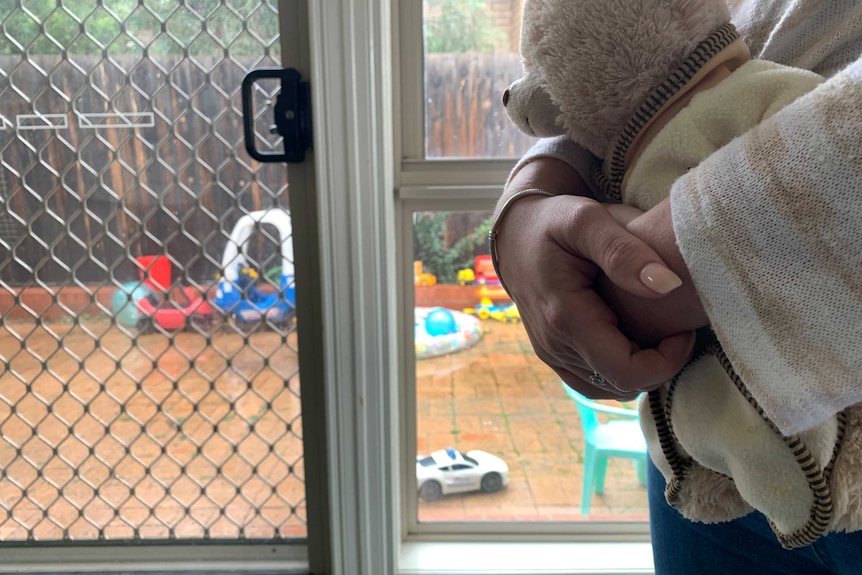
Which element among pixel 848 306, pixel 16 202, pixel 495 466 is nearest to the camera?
pixel 848 306

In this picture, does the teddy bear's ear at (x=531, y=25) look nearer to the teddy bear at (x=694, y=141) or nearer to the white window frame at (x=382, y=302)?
the teddy bear at (x=694, y=141)

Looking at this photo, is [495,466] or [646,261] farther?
[495,466]

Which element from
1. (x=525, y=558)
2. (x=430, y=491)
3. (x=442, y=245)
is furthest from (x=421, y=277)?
(x=525, y=558)

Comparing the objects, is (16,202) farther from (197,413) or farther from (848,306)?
(848,306)

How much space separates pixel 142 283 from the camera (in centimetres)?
96

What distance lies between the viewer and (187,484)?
1.02m

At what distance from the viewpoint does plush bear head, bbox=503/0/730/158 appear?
1.31 ft

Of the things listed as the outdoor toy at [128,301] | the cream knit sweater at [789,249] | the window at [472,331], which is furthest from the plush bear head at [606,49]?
the outdoor toy at [128,301]

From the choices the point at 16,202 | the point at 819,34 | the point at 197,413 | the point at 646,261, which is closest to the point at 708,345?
the point at 646,261

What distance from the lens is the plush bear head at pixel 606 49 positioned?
0.40m

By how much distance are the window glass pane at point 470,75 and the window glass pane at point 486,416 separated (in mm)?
129

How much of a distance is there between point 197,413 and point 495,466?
56 cm

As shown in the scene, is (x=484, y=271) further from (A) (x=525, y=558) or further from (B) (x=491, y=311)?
(A) (x=525, y=558)

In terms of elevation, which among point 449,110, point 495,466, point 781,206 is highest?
point 781,206
